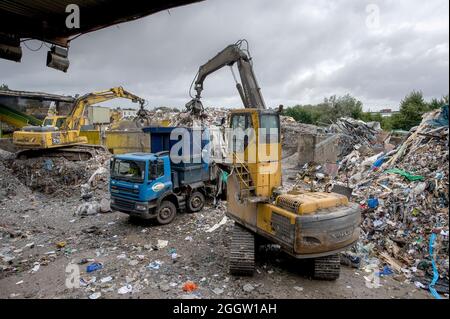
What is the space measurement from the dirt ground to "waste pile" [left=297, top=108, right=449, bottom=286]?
78 cm

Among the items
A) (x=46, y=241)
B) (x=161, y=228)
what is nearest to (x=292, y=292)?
(x=161, y=228)

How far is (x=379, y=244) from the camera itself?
19.6 feet

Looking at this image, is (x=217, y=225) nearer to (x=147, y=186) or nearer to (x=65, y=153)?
(x=147, y=186)

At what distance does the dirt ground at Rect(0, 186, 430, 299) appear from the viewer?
4.59 m

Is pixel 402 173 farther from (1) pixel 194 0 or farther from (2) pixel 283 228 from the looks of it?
(1) pixel 194 0

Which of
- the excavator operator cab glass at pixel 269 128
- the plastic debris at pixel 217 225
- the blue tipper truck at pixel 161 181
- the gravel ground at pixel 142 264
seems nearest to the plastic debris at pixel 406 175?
the gravel ground at pixel 142 264

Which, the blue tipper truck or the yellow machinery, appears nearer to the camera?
the blue tipper truck

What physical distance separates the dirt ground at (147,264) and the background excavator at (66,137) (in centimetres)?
403

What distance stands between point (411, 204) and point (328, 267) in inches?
118

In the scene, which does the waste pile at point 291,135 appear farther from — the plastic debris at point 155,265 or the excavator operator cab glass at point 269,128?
the plastic debris at point 155,265

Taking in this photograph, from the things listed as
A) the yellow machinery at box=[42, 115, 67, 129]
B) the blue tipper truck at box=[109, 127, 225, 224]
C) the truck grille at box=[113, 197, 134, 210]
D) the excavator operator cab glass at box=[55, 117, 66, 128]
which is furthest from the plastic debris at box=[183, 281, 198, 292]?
the excavator operator cab glass at box=[55, 117, 66, 128]

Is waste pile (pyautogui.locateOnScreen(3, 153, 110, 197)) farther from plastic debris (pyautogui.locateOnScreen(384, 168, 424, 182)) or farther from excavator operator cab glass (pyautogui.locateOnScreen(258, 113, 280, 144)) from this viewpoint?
plastic debris (pyautogui.locateOnScreen(384, 168, 424, 182))

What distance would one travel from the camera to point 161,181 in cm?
737

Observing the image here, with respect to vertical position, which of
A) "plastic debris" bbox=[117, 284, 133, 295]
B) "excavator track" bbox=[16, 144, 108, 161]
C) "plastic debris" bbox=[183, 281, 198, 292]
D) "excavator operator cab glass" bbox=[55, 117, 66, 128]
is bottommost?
"plastic debris" bbox=[117, 284, 133, 295]
